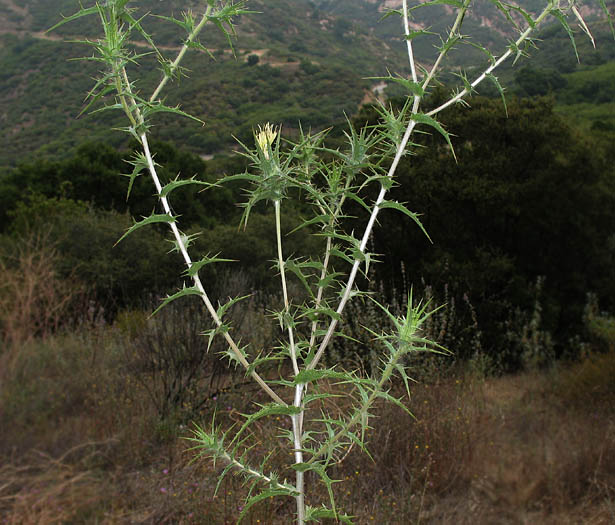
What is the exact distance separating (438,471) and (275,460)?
1.26 m

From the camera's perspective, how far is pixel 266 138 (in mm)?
1063

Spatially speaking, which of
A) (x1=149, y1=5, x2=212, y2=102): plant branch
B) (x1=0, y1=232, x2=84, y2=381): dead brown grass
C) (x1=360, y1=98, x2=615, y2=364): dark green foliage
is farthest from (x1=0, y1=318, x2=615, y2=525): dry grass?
(x1=149, y1=5, x2=212, y2=102): plant branch

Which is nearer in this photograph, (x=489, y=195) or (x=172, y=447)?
(x=172, y=447)

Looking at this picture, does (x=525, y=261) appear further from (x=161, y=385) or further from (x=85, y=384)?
(x=85, y=384)

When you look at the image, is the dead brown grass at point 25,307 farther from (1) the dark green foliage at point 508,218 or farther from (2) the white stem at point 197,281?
(2) the white stem at point 197,281

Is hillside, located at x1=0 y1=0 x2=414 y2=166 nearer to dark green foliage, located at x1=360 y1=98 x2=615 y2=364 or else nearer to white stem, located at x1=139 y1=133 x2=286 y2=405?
dark green foliage, located at x1=360 y1=98 x2=615 y2=364

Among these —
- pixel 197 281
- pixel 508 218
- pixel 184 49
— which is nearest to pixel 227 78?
pixel 508 218

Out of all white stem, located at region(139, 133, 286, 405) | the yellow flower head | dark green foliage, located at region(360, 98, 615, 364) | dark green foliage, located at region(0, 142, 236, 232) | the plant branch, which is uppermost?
the plant branch

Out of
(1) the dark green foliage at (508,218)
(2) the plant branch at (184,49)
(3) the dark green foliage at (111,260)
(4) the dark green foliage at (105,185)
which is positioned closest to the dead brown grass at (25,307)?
(3) the dark green foliage at (111,260)

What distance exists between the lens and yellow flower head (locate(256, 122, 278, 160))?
3.29ft

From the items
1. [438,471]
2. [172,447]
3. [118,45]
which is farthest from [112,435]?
[118,45]

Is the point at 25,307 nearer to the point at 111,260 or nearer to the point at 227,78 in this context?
the point at 111,260

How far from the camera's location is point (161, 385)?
17.7ft

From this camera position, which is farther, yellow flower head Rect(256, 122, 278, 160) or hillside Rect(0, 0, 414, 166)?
hillside Rect(0, 0, 414, 166)
